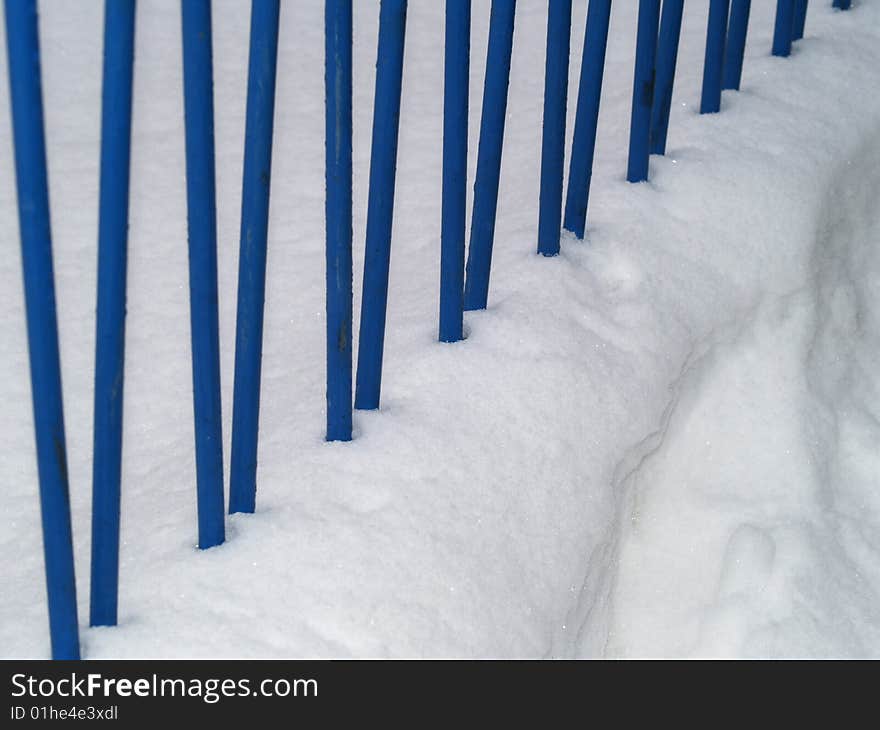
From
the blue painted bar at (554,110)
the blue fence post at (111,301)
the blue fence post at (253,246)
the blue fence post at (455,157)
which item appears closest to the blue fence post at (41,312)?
the blue fence post at (111,301)

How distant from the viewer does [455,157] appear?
1197mm

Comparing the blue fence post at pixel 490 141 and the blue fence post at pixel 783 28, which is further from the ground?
the blue fence post at pixel 783 28

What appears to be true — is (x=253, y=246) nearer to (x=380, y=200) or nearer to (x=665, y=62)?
(x=380, y=200)

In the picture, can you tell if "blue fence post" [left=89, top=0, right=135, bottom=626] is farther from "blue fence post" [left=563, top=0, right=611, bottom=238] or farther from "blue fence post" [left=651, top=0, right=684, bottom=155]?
"blue fence post" [left=651, top=0, right=684, bottom=155]

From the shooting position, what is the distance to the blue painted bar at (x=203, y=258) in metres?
0.90

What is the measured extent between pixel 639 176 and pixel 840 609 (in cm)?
59

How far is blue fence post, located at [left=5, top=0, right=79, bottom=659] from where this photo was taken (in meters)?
0.78

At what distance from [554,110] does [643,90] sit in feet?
0.61

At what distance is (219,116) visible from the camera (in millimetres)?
1945

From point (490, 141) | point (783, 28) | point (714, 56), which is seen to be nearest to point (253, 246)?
point (490, 141)

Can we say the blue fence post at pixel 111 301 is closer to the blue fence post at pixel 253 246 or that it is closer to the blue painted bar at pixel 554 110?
the blue fence post at pixel 253 246

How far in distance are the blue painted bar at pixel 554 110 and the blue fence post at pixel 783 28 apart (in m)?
0.59

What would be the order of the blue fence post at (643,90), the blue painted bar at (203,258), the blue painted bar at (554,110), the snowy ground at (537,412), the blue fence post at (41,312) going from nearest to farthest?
the blue fence post at (41,312) < the blue painted bar at (203,258) < the snowy ground at (537,412) < the blue painted bar at (554,110) < the blue fence post at (643,90)

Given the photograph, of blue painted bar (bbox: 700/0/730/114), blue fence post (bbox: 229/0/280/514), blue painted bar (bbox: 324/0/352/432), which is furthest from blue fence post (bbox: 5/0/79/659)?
blue painted bar (bbox: 700/0/730/114)
